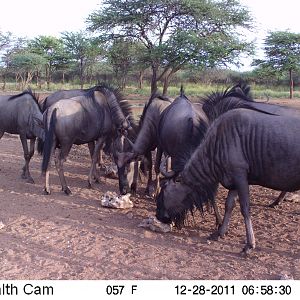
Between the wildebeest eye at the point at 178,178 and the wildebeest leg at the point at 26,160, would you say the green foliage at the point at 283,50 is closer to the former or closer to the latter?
the wildebeest leg at the point at 26,160

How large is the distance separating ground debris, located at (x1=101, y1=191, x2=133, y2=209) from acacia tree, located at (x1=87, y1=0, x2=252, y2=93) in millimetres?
12944

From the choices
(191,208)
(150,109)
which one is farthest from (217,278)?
(150,109)

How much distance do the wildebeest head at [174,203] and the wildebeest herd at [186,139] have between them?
0.5 inches

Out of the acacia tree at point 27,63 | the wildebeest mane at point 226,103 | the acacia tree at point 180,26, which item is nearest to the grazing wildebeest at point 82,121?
the wildebeest mane at point 226,103

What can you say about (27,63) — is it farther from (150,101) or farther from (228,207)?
(228,207)

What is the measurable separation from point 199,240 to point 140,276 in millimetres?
1340

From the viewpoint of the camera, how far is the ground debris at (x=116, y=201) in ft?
20.6

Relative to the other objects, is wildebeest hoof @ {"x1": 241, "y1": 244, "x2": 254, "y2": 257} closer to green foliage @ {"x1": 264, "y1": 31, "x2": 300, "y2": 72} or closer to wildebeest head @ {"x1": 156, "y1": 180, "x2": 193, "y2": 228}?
wildebeest head @ {"x1": 156, "y1": 180, "x2": 193, "y2": 228}

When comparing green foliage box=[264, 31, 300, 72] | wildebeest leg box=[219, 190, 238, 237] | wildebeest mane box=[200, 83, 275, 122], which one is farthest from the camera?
green foliage box=[264, 31, 300, 72]

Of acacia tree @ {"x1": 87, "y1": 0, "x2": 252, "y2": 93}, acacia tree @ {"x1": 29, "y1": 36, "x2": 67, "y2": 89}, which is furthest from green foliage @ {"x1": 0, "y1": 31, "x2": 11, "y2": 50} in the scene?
acacia tree @ {"x1": 87, "y1": 0, "x2": 252, "y2": 93}

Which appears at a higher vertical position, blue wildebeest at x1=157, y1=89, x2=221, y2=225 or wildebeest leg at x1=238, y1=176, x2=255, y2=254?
blue wildebeest at x1=157, y1=89, x2=221, y2=225

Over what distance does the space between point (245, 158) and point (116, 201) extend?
8.20 feet

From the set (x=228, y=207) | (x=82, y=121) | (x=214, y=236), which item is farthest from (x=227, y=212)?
(x=82, y=121)

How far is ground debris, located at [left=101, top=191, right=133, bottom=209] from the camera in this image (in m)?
6.29
